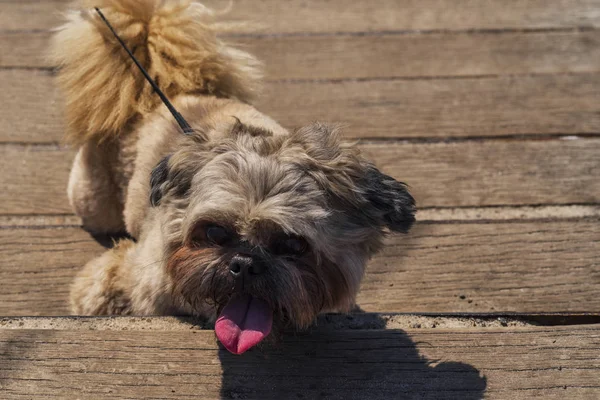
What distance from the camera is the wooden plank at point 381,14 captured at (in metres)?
4.23

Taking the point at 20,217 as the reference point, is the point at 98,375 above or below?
above

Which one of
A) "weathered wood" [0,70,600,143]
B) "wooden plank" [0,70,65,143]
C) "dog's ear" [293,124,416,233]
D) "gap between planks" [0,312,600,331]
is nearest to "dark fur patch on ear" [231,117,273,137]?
"dog's ear" [293,124,416,233]

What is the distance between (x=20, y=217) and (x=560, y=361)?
7.76 ft

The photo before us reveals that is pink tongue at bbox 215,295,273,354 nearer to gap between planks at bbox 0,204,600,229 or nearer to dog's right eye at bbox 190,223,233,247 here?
dog's right eye at bbox 190,223,233,247

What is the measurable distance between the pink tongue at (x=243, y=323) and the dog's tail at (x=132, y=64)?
1.27 meters

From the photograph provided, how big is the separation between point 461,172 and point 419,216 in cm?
37

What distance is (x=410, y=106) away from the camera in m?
3.70

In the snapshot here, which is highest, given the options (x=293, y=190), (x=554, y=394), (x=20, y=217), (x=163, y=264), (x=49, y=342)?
(x=293, y=190)

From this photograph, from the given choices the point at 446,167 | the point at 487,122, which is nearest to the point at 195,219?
the point at 446,167

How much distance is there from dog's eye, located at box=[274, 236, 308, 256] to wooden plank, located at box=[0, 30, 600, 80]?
1.87 m

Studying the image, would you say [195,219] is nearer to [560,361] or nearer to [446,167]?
[560,361]

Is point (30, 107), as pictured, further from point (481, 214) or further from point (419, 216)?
point (481, 214)

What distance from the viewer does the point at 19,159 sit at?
3.38 m

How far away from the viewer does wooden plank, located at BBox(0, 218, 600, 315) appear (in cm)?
276
